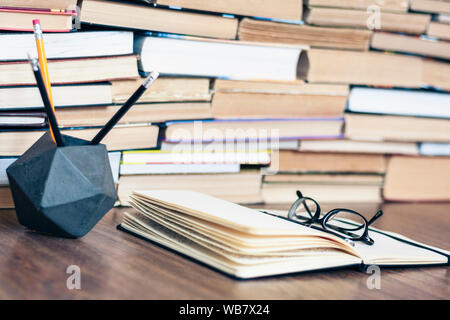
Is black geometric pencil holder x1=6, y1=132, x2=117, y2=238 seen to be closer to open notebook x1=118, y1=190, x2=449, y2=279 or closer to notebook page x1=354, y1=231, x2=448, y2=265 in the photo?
open notebook x1=118, y1=190, x2=449, y2=279

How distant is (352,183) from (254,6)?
435 millimetres

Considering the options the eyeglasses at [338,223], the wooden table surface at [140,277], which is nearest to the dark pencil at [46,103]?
the wooden table surface at [140,277]

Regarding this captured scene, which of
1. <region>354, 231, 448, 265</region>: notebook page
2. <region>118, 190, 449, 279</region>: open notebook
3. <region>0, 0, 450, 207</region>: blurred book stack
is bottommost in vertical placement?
<region>354, 231, 448, 265</region>: notebook page

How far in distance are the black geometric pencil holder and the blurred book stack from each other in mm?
173

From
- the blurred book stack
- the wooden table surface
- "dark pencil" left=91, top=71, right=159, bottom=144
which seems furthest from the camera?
the blurred book stack

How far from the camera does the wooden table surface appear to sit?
56cm

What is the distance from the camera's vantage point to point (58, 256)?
0.66 metres

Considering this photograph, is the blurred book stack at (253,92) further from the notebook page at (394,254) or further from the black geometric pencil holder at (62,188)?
the notebook page at (394,254)

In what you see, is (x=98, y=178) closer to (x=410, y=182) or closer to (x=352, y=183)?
(x=352, y=183)

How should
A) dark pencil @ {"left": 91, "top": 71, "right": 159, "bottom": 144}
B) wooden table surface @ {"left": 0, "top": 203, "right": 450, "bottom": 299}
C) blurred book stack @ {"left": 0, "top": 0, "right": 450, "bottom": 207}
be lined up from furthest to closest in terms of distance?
1. blurred book stack @ {"left": 0, "top": 0, "right": 450, "bottom": 207}
2. dark pencil @ {"left": 91, "top": 71, "right": 159, "bottom": 144}
3. wooden table surface @ {"left": 0, "top": 203, "right": 450, "bottom": 299}

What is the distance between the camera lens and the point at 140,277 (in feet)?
1.97

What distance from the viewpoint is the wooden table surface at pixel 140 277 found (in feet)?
1.83

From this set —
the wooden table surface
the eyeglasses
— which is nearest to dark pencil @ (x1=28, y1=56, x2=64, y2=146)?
the wooden table surface
